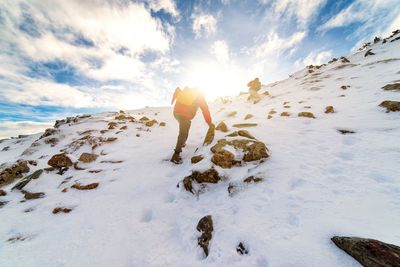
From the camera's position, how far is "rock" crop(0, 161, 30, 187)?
8.34 meters

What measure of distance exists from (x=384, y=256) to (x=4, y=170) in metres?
13.3

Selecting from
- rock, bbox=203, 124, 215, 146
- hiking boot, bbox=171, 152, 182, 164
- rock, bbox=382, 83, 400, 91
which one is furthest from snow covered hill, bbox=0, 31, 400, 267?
rock, bbox=382, 83, 400, 91

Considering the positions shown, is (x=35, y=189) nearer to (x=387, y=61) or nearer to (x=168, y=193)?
(x=168, y=193)

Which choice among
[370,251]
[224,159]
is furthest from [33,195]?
[370,251]

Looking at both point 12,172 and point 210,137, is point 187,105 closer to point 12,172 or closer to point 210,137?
point 210,137

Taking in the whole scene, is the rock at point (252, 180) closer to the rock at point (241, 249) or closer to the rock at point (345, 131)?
the rock at point (241, 249)

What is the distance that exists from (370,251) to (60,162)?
35.3 feet

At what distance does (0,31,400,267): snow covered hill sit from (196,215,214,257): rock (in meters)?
0.09

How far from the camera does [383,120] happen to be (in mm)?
6926

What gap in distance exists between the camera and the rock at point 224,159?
5.78m

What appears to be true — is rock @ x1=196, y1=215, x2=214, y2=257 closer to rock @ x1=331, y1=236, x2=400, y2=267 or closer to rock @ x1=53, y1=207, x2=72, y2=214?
rock @ x1=331, y1=236, x2=400, y2=267

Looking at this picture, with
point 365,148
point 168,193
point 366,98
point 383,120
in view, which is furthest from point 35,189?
point 366,98

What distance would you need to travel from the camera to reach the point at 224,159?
19.2 ft

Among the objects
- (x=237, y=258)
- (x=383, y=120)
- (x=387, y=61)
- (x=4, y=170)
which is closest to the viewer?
(x=237, y=258)
